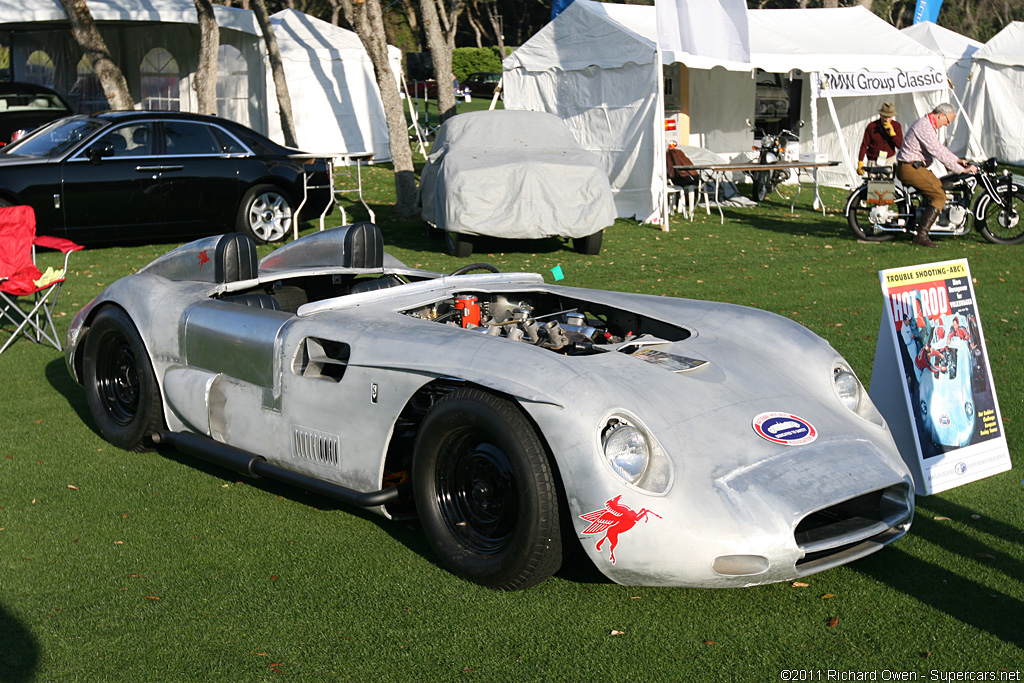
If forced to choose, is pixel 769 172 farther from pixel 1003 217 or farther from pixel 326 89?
pixel 326 89

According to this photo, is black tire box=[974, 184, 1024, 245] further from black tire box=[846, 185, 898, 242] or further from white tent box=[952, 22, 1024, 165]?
white tent box=[952, 22, 1024, 165]

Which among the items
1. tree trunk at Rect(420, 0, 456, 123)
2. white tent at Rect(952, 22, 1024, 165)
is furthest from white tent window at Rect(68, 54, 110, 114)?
white tent at Rect(952, 22, 1024, 165)

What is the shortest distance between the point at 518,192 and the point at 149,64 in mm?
13618

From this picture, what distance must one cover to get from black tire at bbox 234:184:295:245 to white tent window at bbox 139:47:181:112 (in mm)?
10266

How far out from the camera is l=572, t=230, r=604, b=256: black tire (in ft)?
40.9

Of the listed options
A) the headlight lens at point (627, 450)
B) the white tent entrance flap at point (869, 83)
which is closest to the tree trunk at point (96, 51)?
the white tent entrance flap at point (869, 83)

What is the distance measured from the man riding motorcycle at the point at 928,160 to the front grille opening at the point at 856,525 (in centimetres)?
1013

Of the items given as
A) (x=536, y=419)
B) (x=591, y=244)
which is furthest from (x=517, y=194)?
(x=536, y=419)

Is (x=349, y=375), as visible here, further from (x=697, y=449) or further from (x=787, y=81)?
(x=787, y=81)

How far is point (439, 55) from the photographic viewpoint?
17328mm

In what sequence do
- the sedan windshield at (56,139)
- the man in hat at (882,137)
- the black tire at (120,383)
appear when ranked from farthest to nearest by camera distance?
the man in hat at (882,137)
the sedan windshield at (56,139)
the black tire at (120,383)

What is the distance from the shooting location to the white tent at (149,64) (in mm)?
21391

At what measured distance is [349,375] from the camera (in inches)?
157

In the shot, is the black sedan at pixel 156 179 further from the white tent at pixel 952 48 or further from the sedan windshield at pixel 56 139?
the white tent at pixel 952 48
